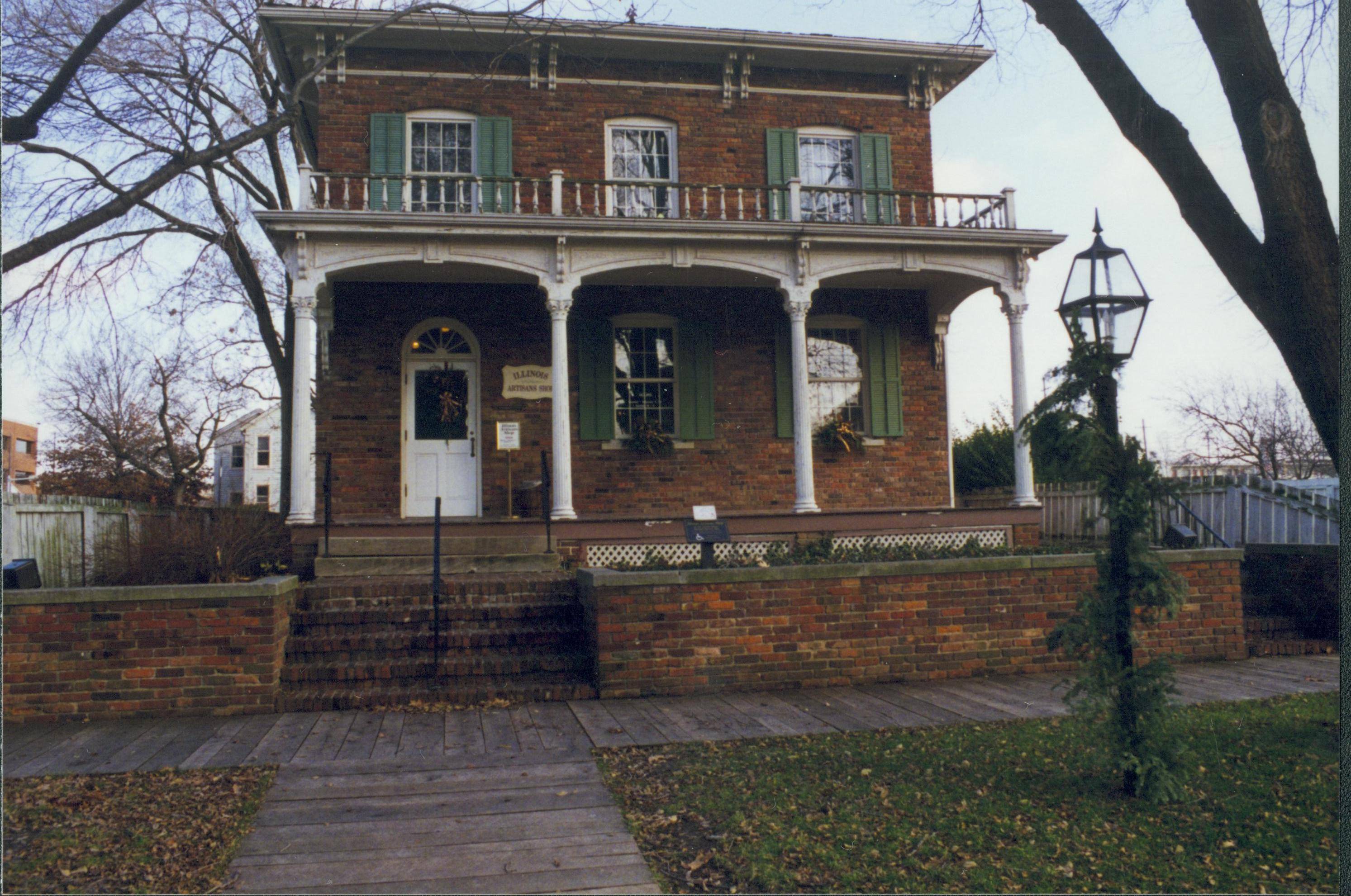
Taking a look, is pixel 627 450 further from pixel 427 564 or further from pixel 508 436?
pixel 427 564

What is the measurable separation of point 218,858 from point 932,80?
45.5ft

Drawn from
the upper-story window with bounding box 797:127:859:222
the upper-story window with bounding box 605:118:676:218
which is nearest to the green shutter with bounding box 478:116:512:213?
the upper-story window with bounding box 605:118:676:218

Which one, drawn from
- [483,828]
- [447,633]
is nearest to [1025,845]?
[483,828]

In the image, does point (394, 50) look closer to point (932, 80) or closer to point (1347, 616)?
point (932, 80)

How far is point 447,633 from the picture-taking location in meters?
7.50

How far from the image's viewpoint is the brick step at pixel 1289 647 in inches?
328

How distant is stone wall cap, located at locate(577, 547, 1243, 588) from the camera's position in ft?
23.2

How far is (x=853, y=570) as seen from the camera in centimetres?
738

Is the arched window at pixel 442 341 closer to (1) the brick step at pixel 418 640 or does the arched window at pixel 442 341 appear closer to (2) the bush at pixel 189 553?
(2) the bush at pixel 189 553

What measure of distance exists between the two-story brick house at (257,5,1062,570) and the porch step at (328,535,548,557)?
1.63 feet

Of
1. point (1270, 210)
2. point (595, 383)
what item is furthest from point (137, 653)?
point (1270, 210)

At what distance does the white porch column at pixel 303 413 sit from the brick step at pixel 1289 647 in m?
9.54

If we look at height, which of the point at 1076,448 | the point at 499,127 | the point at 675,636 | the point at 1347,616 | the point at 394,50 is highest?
the point at 394,50

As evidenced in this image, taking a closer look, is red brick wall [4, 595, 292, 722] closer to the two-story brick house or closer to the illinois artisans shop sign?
the two-story brick house
